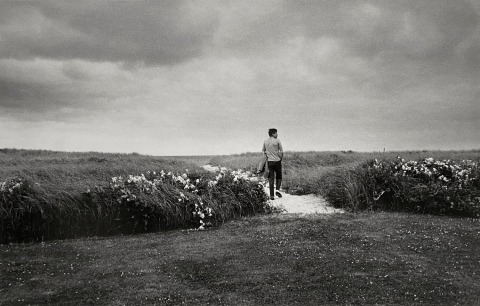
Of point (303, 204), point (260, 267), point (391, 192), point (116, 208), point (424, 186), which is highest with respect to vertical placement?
point (424, 186)

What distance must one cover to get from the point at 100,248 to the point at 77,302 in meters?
2.95

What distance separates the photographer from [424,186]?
12.5 meters

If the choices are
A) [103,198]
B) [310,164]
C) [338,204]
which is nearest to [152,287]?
[103,198]

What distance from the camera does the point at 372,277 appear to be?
6.56m

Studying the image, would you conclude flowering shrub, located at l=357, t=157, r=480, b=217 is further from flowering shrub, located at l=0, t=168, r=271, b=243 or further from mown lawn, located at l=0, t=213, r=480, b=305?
flowering shrub, located at l=0, t=168, r=271, b=243

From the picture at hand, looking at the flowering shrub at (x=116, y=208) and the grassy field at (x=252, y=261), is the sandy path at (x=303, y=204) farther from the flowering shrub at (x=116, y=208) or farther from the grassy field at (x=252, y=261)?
the flowering shrub at (x=116, y=208)

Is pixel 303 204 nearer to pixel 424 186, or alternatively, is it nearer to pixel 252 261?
pixel 424 186

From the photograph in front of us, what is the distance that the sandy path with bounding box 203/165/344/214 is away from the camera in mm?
12633

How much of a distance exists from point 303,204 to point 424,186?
13.1 feet

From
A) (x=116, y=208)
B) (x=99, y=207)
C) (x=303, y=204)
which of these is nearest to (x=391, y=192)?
(x=303, y=204)

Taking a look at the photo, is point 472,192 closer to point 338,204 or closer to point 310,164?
point 338,204

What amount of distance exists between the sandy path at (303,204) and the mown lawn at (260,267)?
229cm

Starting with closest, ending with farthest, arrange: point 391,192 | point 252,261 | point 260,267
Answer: point 260,267 < point 252,261 < point 391,192

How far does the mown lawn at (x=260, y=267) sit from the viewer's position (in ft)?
19.4
